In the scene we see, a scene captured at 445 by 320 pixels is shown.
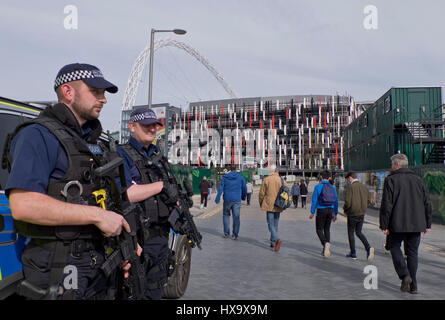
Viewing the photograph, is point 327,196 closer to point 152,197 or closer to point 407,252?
point 407,252

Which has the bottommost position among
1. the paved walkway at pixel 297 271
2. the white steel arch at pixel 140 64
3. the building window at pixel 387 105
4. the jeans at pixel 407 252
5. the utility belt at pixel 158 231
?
the paved walkway at pixel 297 271

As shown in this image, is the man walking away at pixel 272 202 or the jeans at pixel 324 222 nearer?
the jeans at pixel 324 222

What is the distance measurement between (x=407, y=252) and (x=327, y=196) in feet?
9.68

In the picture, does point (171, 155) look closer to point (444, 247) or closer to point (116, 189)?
point (444, 247)

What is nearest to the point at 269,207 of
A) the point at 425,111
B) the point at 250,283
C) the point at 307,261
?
the point at 307,261

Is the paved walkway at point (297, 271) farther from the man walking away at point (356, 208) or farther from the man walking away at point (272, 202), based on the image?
the man walking away at point (356, 208)

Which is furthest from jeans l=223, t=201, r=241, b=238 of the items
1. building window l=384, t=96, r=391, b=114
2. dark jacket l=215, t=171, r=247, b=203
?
building window l=384, t=96, r=391, b=114

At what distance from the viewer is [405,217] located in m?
5.73

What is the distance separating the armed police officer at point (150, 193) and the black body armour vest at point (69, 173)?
1037 mm

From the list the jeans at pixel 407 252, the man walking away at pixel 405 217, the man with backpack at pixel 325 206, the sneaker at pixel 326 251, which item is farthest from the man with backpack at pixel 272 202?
the jeans at pixel 407 252

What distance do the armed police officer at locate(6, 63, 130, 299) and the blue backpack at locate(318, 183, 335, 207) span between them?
6824 mm

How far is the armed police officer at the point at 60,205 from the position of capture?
6.95 feet

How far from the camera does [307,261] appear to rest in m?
7.96

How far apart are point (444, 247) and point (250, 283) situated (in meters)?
6.12
